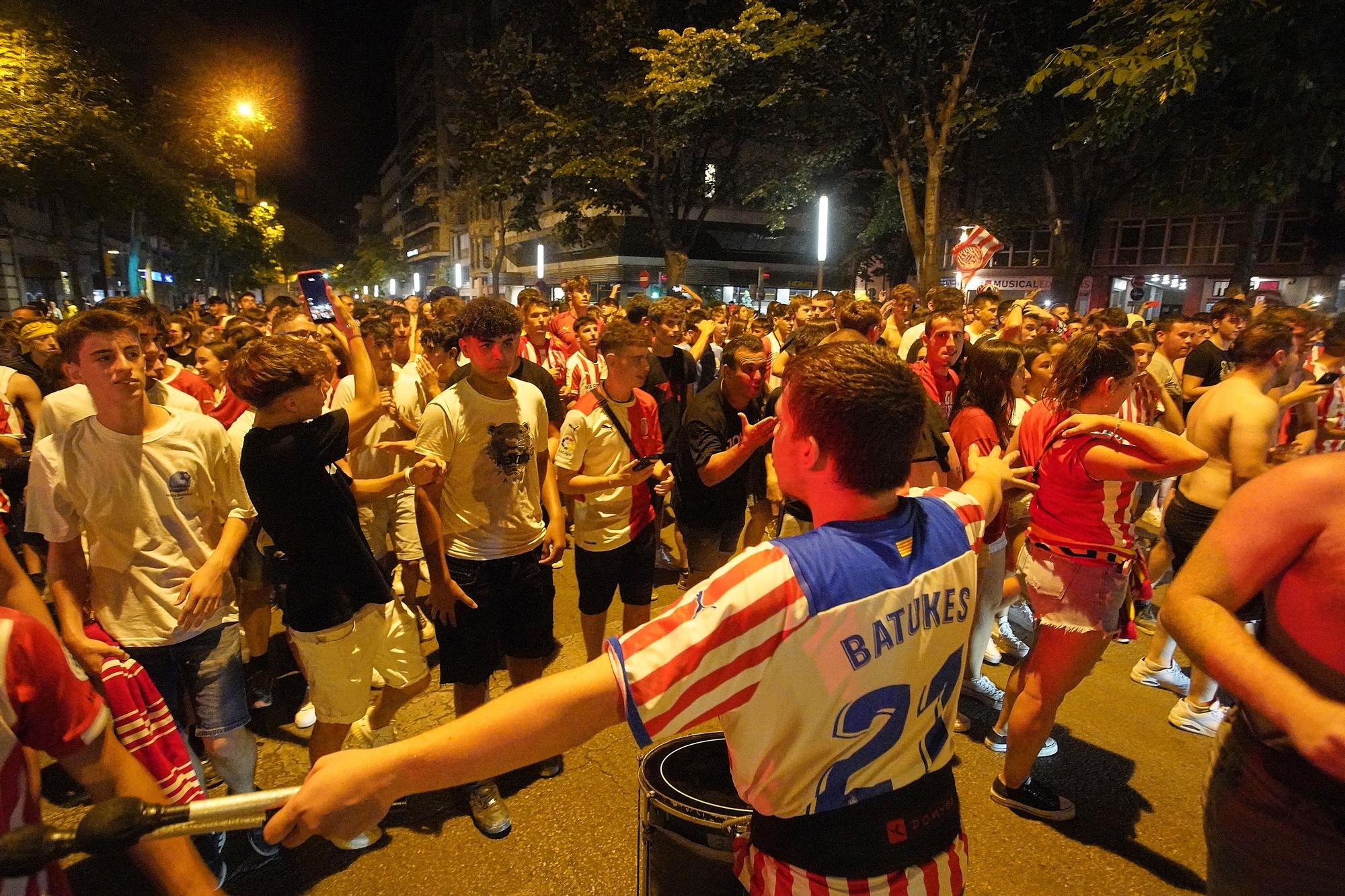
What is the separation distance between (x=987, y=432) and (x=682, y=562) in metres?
3.18

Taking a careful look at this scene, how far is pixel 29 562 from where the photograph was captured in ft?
15.7

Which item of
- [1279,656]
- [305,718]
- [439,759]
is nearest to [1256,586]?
[1279,656]

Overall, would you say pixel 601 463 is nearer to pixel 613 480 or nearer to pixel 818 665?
pixel 613 480

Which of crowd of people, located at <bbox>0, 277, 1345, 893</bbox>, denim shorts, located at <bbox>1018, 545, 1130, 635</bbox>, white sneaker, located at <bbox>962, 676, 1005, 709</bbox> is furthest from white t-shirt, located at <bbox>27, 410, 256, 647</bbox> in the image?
white sneaker, located at <bbox>962, 676, 1005, 709</bbox>

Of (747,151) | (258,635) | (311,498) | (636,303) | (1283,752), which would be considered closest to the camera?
(1283,752)

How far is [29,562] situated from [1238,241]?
39.6 m

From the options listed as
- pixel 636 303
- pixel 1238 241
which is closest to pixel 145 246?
pixel 636 303

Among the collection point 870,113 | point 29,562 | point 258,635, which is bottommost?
point 258,635

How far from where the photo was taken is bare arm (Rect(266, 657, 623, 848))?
1266 millimetres

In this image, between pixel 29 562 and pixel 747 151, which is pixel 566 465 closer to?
pixel 29 562

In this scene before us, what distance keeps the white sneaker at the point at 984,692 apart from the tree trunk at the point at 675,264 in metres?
19.8

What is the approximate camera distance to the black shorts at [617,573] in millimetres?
4219

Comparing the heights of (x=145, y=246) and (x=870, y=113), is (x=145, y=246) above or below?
below

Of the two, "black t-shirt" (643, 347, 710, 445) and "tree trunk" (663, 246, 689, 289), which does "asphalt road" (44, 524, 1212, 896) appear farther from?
"tree trunk" (663, 246, 689, 289)
